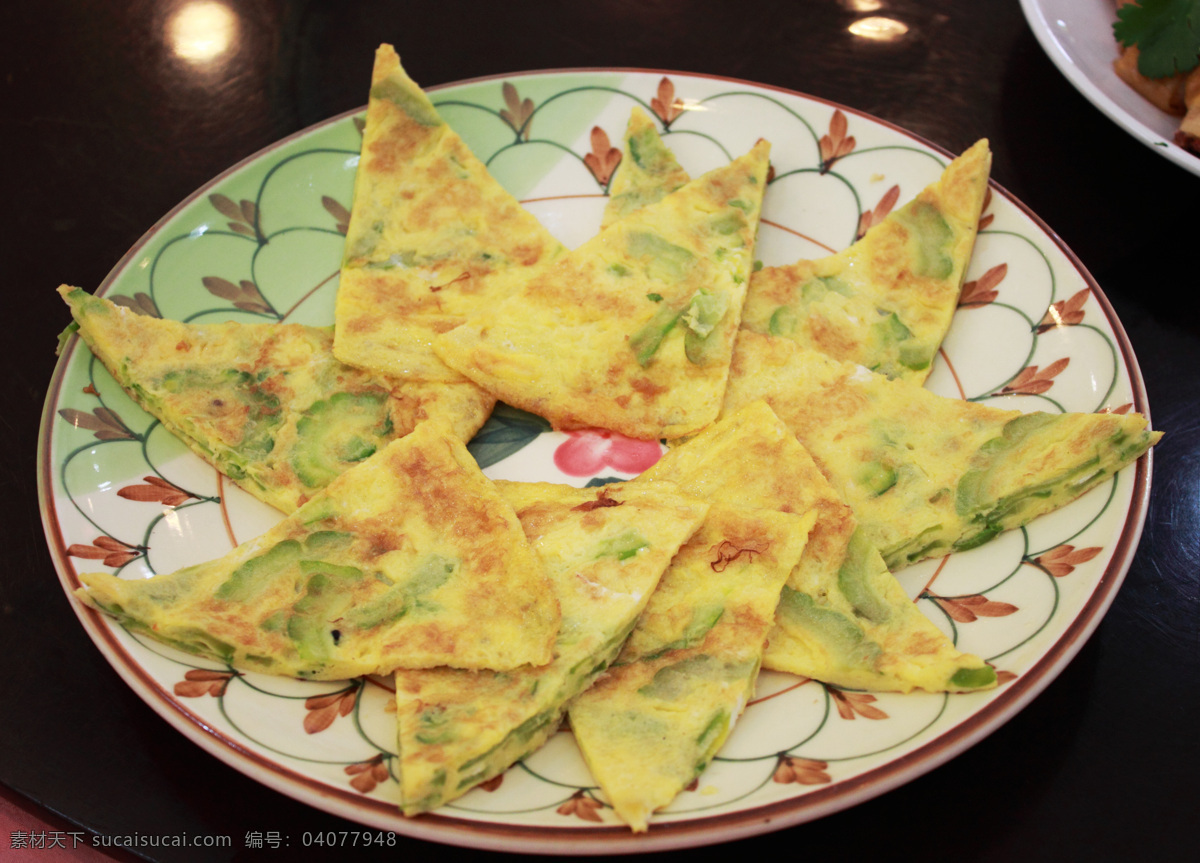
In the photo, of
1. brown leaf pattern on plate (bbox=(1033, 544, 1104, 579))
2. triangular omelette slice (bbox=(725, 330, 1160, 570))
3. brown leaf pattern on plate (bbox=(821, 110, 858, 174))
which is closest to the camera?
brown leaf pattern on plate (bbox=(1033, 544, 1104, 579))

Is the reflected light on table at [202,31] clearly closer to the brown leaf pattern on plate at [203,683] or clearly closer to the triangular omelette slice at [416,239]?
the triangular omelette slice at [416,239]

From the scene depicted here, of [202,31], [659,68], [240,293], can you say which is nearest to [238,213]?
[240,293]

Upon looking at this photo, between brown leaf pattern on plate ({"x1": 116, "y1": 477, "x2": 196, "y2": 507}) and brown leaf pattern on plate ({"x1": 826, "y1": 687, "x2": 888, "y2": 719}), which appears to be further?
brown leaf pattern on plate ({"x1": 116, "y1": 477, "x2": 196, "y2": 507})

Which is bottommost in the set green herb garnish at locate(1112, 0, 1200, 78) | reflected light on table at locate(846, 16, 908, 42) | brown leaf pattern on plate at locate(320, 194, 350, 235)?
brown leaf pattern on plate at locate(320, 194, 350, 235)

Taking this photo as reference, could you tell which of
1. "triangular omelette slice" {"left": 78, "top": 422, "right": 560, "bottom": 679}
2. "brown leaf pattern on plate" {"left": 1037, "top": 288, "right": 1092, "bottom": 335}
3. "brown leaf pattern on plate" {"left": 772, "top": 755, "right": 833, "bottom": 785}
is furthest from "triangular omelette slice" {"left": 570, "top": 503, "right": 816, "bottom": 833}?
"brown leaf pattern on plate" {"left": 1037, "top": 288, "right": 1092, "bottom": 335}

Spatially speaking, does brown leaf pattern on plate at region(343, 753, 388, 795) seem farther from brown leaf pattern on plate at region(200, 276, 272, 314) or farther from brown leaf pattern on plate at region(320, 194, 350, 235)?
brown leaf pattern on plate at region(320, 194, 350, 235)

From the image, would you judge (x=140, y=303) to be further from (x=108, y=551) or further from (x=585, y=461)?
(x=585, y=461)

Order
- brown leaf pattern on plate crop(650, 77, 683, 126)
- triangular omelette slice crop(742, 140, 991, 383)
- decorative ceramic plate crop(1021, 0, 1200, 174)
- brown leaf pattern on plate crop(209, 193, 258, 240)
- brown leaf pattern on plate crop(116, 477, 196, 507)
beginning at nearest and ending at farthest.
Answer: brown leaf pattern on plate crop(116, 477, 196, 507), triangular omelette slice crop(742, 140, 991, 383), decorative ceramic plate crop(1021, 0, 1200, 174), brown leaf pattern on plate crop(209, 193, 258, 240), brown leaf pattern on plate crop(650, 77, 683, 126)

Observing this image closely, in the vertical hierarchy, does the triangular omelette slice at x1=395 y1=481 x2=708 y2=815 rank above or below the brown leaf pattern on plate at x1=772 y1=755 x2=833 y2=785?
above
